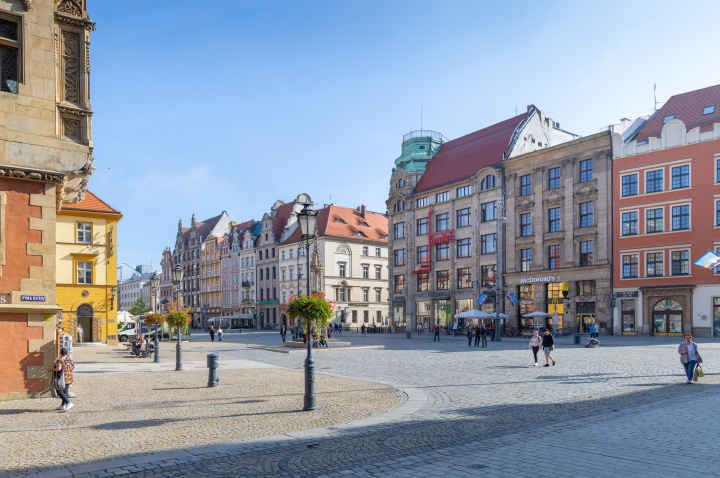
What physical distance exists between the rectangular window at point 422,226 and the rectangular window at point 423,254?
158 cm

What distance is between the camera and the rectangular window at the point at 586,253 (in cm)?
5072

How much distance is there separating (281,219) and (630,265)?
185 feet

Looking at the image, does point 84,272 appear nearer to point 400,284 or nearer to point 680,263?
point 400,284

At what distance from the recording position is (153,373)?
70.5 feet

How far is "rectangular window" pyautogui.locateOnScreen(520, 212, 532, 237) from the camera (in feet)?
184

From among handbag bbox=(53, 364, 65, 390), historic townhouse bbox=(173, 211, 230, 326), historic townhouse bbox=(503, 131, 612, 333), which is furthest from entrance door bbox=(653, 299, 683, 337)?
historic townhouse bbox=(173, 211, 230, 326)

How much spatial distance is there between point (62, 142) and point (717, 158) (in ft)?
142

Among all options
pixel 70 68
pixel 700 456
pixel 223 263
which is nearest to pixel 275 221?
pixel 223 263

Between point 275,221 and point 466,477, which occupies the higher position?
point 275,221

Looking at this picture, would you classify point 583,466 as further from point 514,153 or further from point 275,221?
point 275,221

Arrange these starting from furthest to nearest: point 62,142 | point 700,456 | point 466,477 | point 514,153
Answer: point 514,153 < point 62,142 < point 700,456 < point 466,477

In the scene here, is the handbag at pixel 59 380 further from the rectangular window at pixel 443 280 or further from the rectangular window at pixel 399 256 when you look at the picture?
the rectangular window at pixel 399 256

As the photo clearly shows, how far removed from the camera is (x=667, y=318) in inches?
1799

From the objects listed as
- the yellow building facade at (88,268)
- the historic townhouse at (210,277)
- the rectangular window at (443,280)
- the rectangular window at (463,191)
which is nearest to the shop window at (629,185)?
the rectangular window at (463,191)
